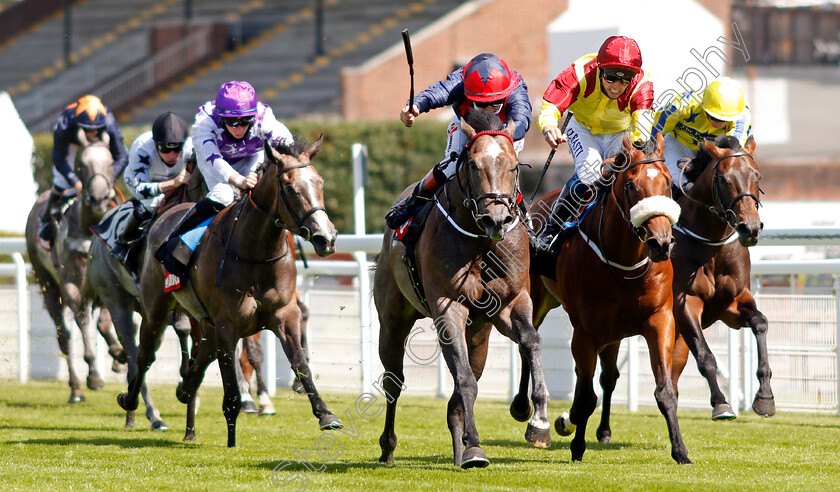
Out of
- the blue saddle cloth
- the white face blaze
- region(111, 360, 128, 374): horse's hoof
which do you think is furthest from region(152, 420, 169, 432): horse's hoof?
the white face blaze

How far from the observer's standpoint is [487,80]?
20.6 ft

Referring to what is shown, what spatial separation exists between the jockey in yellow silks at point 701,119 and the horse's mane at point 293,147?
2351 millimetres

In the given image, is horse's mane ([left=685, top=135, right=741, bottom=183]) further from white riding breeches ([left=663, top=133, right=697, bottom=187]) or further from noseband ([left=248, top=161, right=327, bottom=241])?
noseband ([left=248, top=161, right=327, bottom=241])

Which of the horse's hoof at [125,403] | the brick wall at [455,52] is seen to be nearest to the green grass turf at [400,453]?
the horse's hoof at [125,403]

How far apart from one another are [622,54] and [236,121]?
2.53m

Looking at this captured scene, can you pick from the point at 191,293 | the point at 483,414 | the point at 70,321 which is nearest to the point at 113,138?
the point at 70,321

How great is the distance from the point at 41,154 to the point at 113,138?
488 inches

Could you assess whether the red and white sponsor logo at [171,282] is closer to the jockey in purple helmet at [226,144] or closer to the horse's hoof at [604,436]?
the jockey in purple helmet at [226,144]

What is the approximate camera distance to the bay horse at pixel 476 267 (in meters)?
5.68

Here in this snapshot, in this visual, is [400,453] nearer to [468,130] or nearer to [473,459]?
[473,459]

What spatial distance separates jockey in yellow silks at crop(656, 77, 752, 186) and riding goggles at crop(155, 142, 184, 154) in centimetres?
364

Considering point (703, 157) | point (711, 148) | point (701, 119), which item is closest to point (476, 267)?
point (711, 148)

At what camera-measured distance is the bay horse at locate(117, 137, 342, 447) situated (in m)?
6.61

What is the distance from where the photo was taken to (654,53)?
21.6m
